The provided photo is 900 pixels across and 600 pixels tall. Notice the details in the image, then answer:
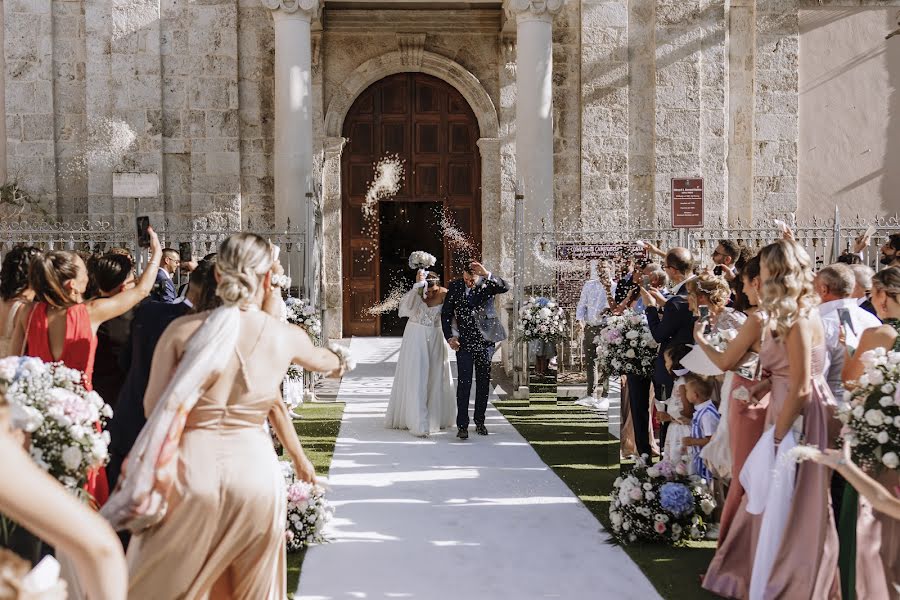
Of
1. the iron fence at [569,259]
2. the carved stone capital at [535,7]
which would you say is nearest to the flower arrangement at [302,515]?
the iron fence at [569,259]

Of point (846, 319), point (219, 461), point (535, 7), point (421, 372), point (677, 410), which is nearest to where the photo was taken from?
point (219, 461)

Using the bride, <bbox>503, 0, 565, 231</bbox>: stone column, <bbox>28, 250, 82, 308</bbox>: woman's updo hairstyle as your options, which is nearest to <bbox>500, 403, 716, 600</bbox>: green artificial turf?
the bride

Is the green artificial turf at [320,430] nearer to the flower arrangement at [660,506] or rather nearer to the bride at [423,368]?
the bride at [423,368]

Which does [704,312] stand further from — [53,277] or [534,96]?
[534,96]

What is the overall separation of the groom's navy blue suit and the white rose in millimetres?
6496

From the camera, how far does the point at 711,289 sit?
6.92 meters

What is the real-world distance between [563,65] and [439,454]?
11.2m

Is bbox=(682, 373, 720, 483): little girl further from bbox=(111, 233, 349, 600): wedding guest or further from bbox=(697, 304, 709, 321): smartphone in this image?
bbox=(111, 233, 349, 600): wedding guest

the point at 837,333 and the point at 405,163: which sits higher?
the point at 405,163

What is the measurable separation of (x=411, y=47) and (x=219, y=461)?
16.4 metres

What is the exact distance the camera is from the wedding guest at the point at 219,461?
11.8 feet

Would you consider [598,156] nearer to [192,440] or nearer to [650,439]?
[650,439]

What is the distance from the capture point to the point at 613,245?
14422 mm

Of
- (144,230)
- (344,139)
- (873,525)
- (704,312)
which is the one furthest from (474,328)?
(344,139)
